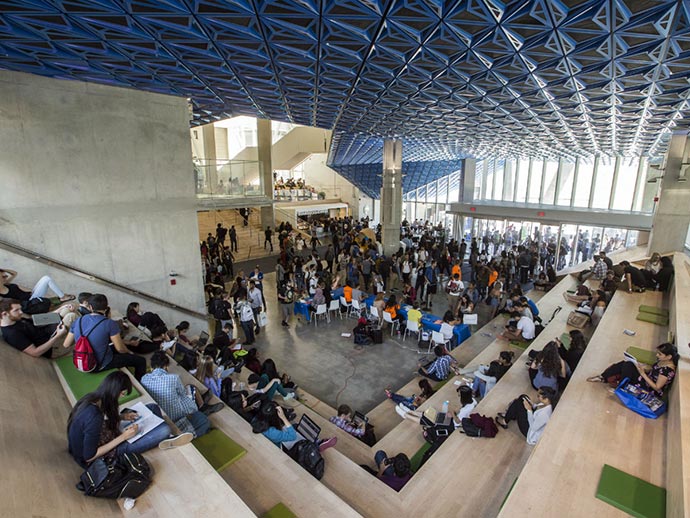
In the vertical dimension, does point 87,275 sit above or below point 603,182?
below

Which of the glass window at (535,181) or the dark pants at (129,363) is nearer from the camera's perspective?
the dark pants at (129,363)

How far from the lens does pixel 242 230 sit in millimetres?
23188

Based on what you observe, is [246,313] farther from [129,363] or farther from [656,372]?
[656,372]

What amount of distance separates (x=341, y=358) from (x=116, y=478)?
675cm

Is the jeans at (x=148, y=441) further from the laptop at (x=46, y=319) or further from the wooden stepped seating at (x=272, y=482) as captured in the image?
the laptop at (x=46, y=319)

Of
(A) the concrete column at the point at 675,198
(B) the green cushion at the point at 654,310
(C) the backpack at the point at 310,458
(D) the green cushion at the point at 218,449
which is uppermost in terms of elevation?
(A) the concrete column at the point at 675,198

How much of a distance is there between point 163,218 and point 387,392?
7.40m

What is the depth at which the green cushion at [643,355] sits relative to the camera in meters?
5.95

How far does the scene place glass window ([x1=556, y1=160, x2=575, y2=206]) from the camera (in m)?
26.9

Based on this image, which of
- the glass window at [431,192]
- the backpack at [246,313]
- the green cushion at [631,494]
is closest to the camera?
the green cushion at [631,494]

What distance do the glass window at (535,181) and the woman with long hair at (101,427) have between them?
103 ft

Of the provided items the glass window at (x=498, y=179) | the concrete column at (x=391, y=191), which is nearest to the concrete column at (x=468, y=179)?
the glass window at (x=498, y=179)

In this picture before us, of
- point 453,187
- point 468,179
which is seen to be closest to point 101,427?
point 468,179

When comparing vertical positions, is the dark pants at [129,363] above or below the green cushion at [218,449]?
above
